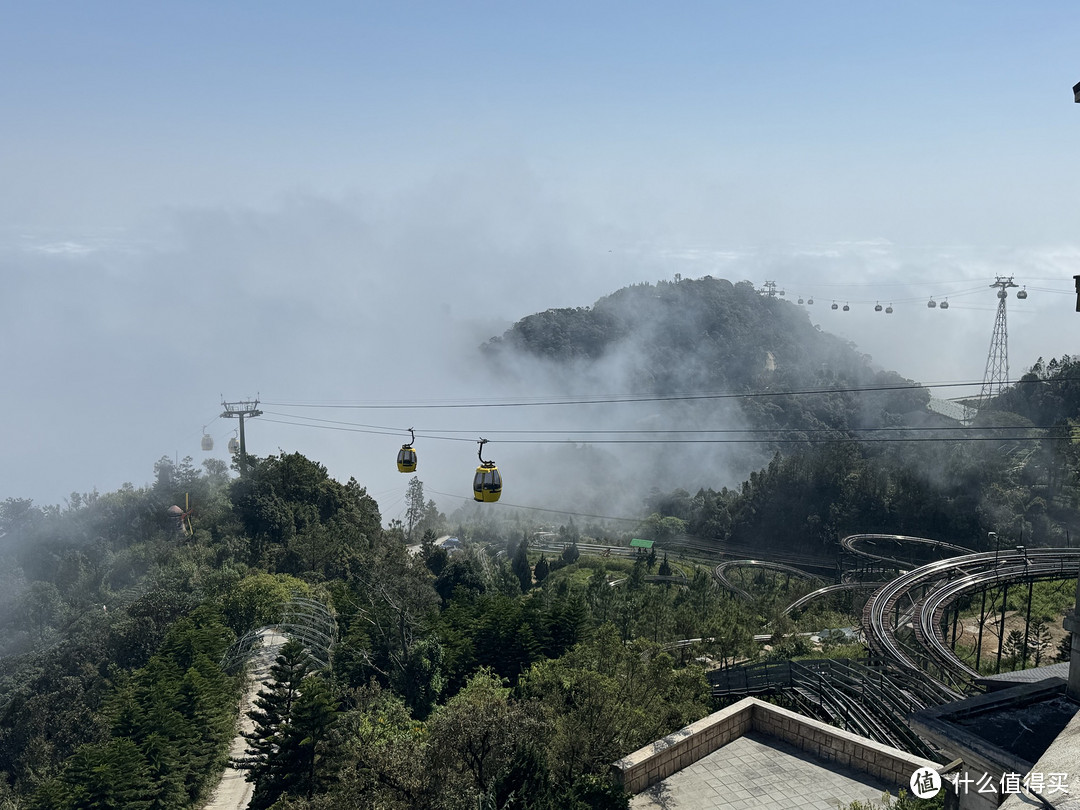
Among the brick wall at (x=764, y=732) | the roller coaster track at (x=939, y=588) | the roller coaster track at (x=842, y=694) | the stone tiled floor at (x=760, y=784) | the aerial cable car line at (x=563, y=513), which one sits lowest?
the aerial cable car line at (x=563, y=513)

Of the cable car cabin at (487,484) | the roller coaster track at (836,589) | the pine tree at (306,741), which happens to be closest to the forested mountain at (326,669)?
the pine tree at (306,741)

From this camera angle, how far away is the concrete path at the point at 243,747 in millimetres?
30422

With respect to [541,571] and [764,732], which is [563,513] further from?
[764,732]

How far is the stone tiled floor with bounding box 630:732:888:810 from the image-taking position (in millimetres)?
15281

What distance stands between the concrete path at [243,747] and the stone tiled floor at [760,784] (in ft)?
52.7

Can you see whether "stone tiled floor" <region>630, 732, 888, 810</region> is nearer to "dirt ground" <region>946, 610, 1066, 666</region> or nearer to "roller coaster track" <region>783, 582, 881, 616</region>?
"dirt ground" <region>946, 610, 1066, 666</region>

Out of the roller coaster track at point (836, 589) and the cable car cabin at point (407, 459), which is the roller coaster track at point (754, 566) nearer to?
the roller coaster track at point (836, 589)

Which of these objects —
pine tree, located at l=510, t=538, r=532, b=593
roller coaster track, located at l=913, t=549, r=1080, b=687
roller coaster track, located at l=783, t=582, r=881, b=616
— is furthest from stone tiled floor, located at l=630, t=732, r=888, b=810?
pine tree, located at l=510, t=538, r=532, b=593

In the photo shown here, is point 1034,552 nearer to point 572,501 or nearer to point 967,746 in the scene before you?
point 967,746

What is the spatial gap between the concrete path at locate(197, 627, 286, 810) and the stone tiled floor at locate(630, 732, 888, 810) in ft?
52.7

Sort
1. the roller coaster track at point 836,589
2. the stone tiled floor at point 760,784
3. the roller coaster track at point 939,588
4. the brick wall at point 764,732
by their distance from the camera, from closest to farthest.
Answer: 1. the stone tiled floor at point 760,784
2. the brick wall at point 764,732
3. the roller coaster track at point 939,588
4. the roller coaster track at point 836,589

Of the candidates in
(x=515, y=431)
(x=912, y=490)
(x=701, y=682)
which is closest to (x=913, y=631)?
(x=701, y=682)

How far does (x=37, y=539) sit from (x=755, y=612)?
259 feet

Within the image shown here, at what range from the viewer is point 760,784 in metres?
15.9
